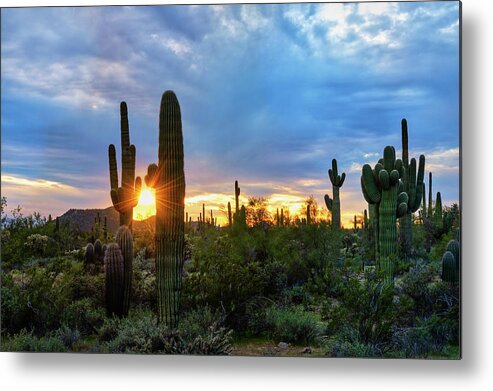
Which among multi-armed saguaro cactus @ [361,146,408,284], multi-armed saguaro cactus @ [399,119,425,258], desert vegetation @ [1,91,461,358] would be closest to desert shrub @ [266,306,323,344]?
desert vegetation @ [1,91,461,358]

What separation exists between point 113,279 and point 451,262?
3.60m

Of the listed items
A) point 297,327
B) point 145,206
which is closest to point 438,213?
point 297,327

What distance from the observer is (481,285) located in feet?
21.9

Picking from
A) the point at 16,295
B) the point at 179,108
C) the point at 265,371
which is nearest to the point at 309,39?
the point at 179,108

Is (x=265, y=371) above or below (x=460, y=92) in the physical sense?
below

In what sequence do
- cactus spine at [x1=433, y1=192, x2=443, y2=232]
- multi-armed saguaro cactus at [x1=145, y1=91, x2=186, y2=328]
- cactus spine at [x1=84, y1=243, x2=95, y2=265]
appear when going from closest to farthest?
cactus spine at [x1=433, y1=192, x2=443, y2=232]
multi-armed saguaro cactus at [x1=145, y1=91, x2=186, y2=328]
cactus spine at [x1=84, y1=243, x2=95, y2=265]

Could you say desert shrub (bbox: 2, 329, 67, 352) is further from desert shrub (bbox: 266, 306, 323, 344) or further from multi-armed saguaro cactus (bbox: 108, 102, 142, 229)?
desert shrub (bbox: 266, 306, 323, 344)

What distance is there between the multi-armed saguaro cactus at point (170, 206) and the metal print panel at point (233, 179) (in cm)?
2

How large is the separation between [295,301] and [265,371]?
788 millimetres

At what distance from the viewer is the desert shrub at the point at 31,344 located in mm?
7395

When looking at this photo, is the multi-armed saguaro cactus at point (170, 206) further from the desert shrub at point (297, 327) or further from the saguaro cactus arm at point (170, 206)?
the desert shrub at point (297, 327)

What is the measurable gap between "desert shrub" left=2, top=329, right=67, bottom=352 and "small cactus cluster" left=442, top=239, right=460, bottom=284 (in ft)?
13.5

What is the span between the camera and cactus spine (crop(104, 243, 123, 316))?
742 cm

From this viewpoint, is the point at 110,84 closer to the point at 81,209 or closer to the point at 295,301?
the point at 81,209
